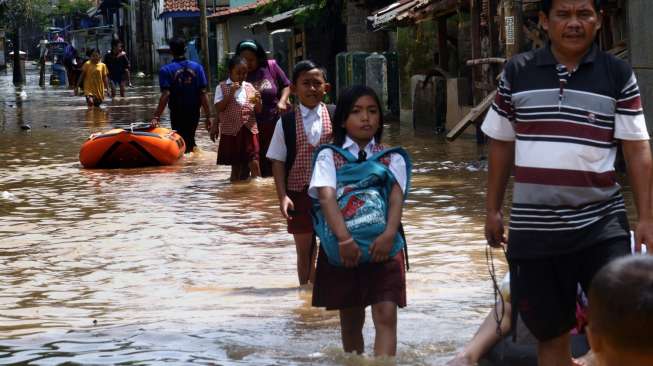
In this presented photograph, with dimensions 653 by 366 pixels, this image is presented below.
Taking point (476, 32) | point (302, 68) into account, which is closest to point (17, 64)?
point (476, 32)

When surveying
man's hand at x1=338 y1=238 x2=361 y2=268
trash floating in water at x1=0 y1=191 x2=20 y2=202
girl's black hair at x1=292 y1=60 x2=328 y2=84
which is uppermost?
girl's black hair at x1=292 y1=60 x2=328 y2=84

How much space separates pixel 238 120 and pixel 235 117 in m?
0.05

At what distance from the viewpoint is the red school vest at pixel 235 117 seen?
42.3 feet

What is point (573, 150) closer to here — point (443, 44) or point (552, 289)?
point (552, 289)

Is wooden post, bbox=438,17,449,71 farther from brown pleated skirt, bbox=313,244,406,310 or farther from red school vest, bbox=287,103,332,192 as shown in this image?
brown pleated skirt, bbox=313,244,406,310

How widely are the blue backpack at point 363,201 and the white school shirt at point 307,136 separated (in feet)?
5.31

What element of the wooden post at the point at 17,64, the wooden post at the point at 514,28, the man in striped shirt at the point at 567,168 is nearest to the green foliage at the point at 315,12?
the wooden post at the point at 514,28

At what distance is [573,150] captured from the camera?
4590 mm

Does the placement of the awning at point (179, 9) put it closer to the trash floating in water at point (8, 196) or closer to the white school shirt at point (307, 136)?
the trash floating in water at point (8, 196)

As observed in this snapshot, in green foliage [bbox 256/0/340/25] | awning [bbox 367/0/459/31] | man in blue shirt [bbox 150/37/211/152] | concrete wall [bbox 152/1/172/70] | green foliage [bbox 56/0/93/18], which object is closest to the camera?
man in blue shirt [bbox 150/37/211/152]

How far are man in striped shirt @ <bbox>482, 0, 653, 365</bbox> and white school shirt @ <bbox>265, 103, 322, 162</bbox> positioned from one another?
2568 millimetres

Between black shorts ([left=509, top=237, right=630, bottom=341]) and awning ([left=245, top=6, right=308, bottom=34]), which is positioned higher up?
awning ([left=245, top=6, right=308, bottom=34])

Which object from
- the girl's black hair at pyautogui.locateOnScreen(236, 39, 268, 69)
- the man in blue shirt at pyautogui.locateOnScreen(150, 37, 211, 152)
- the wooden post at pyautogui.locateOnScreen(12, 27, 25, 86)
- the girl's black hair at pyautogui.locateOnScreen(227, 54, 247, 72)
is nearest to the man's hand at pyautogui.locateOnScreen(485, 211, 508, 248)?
the girl's black hair at pyautogui.locateOnScreen(236, 39, 268, 69)

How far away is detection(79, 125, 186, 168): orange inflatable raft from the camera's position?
16250 millimetres
